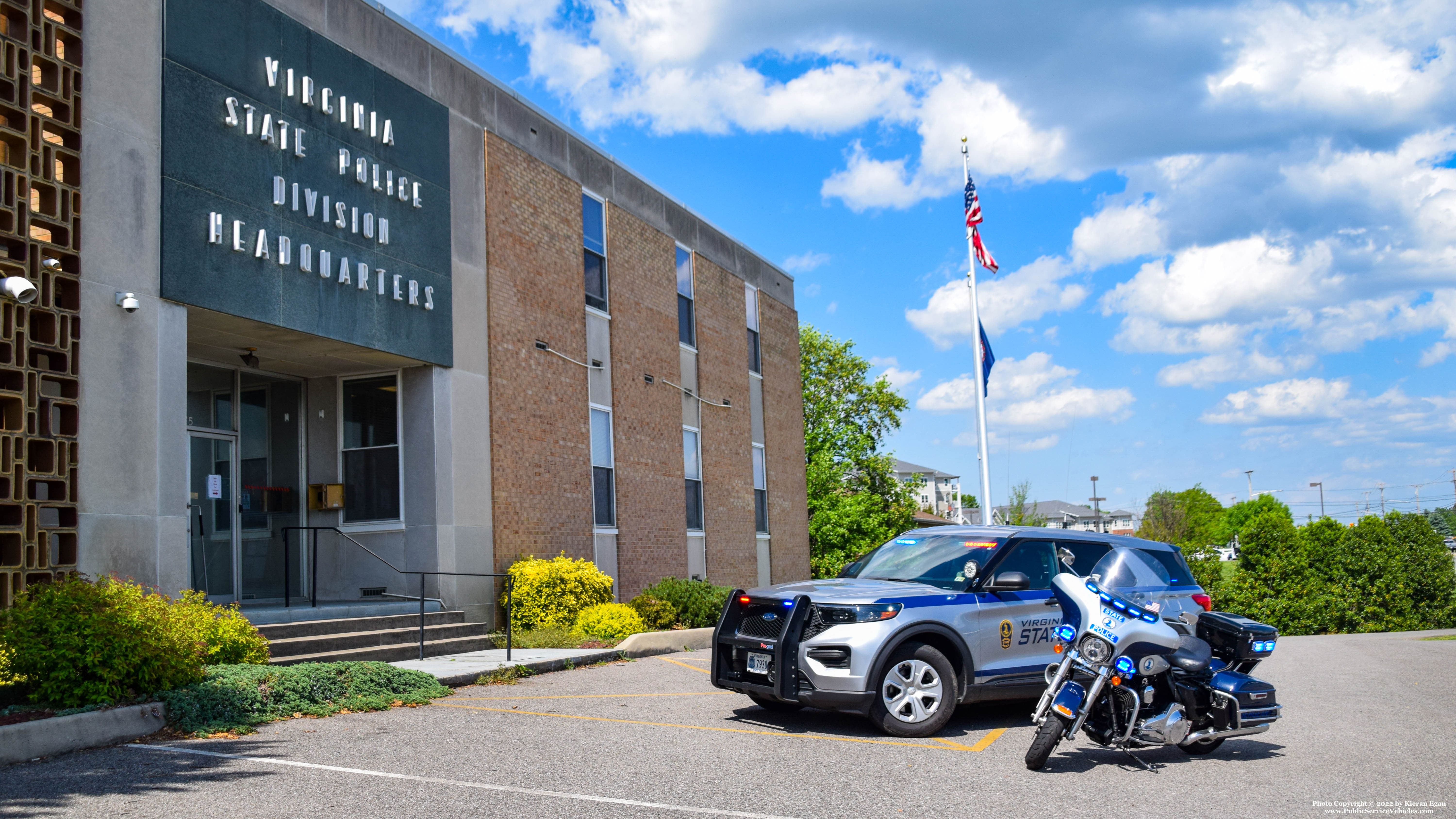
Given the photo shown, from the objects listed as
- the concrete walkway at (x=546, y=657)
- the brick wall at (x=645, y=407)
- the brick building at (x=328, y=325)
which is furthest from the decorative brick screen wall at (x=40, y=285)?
the brick wall at (x=645, y=407)

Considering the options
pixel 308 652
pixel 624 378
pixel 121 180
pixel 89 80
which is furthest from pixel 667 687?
pixel 624 378

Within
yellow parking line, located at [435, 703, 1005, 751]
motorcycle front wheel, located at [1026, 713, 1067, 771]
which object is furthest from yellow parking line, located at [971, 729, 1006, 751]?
Answer: motorcycle front wheel, located at [1026, 713, 1067, 771]

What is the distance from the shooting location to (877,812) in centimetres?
580

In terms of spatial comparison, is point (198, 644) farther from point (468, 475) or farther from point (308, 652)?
point (468, 475)

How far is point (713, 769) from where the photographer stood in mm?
6922

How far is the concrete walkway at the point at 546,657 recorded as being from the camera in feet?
38.4

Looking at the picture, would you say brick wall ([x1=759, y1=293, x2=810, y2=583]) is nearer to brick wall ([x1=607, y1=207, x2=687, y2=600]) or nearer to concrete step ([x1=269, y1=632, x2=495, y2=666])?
brick wall ([x1=607, y1=207, x2=687, y2=600])

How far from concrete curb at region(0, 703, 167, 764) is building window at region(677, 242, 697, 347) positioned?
1555 cm

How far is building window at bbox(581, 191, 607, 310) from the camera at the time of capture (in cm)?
1953

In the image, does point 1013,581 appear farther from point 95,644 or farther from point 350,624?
point 350,624

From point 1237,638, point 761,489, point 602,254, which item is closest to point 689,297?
point 602,254

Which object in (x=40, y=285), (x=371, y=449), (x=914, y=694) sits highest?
(x=40, y=285)

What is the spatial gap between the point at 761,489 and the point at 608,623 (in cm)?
1125

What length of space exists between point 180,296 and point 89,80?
220cm
